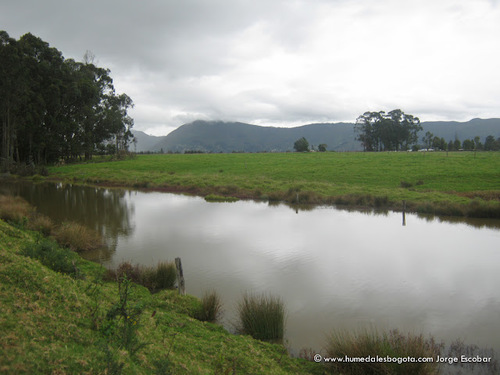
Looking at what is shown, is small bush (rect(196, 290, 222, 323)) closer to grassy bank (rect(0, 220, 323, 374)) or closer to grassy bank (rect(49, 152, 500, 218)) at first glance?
grassy bank (rect(0, 220, 323, 374))

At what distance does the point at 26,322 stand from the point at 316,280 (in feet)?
31.4

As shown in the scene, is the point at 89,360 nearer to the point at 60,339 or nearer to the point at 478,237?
the point at 60,339

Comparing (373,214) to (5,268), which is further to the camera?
(373,214)

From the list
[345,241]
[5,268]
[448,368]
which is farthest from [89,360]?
[345,241]

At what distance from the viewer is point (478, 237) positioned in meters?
19.3

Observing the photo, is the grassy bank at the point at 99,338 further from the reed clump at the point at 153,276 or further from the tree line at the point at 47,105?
the tree line at the point at 47,105

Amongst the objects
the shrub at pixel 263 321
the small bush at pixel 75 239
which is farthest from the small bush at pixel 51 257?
the small bush at pixel 75 239

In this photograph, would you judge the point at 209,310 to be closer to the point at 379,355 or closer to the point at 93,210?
the point at 379,355

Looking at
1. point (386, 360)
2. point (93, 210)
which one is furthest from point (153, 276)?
point (93, 210)

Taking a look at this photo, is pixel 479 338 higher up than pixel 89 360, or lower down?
lower down

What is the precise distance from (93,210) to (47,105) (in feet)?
119

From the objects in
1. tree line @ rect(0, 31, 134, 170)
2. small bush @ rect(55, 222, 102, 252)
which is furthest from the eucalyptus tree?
small bush @ rect(55, 222, 102, 252)

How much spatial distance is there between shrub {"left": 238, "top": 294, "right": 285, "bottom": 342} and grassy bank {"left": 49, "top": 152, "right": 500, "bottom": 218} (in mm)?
22068

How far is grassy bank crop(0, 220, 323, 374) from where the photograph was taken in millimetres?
4105
